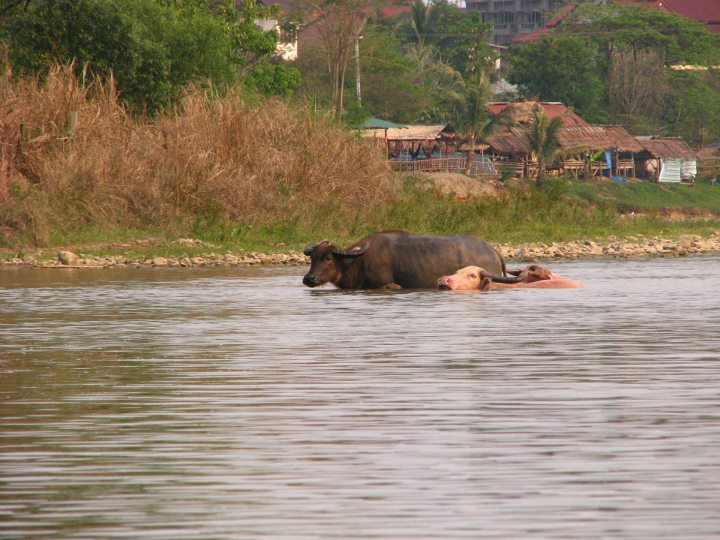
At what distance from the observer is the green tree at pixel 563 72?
7000 cm

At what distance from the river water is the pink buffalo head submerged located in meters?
2.16

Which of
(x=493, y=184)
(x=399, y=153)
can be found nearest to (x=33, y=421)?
(x=493, y=184)

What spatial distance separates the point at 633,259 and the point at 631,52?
5030 centimetres

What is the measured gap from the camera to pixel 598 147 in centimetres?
6109

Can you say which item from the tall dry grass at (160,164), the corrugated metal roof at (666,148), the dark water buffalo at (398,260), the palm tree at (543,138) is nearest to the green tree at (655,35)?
the corrugated metal roof at (666,148)

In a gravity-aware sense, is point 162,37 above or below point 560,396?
above

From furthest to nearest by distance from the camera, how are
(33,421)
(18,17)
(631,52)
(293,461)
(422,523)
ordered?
(631,52) → (18,17) → (33,421) → (293,461) → (422,523)

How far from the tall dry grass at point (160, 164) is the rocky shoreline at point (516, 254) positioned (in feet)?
4.17

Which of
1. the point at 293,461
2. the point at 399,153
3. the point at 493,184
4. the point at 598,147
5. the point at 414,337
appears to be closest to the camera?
the point at 293,461

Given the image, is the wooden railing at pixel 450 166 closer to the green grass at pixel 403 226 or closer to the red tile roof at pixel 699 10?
the green grass at pixel 403 226

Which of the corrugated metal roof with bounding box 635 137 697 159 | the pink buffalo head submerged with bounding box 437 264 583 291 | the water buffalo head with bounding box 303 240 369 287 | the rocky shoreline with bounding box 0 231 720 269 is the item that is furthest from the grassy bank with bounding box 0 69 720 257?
the corrugated metal roof with bounding box 635 137 697 159

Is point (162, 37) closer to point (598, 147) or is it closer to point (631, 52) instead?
point (598, 147)

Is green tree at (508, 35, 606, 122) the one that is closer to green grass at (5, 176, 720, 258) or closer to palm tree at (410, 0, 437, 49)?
palm tree at (410, 0, 437, 49)

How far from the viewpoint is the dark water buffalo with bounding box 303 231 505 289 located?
1741 cm
